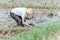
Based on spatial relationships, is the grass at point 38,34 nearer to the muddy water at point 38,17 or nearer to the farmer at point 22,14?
the farmer at point 22,14

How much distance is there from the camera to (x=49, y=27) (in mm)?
6188

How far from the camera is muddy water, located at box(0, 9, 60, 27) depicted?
739 cm

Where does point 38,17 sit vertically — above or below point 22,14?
below

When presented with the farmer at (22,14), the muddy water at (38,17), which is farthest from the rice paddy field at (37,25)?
the farmer at (22,14)

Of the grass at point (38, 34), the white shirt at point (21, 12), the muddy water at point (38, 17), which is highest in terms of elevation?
the white shirt at point (21, 12)

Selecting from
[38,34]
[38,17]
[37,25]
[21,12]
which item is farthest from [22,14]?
[38,17]

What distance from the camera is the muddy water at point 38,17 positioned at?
739 centimetres

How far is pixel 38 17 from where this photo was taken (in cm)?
834

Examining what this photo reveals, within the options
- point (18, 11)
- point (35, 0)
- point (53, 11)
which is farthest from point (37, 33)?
Answer: point (35, 0)

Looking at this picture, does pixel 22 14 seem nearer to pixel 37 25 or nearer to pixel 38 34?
pixel 37 25

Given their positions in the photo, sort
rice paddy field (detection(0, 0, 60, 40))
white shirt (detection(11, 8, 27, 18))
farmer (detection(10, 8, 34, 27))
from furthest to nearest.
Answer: white shirt (detection(11, 8, 27, 18)) < farmer (detection(10, 8, 34, 27)) < rice paddy field (detection(0, 0, 60, 40))

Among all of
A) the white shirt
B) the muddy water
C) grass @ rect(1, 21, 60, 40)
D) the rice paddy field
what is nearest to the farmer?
the white shirt

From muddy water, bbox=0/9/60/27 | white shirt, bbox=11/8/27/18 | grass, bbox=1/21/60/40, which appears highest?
white shirt, bbox=11/8/27/18

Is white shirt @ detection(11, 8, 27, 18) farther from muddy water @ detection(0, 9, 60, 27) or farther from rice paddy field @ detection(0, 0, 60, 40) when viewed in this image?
muddy water @ detection(0, 9, 60, 27)
